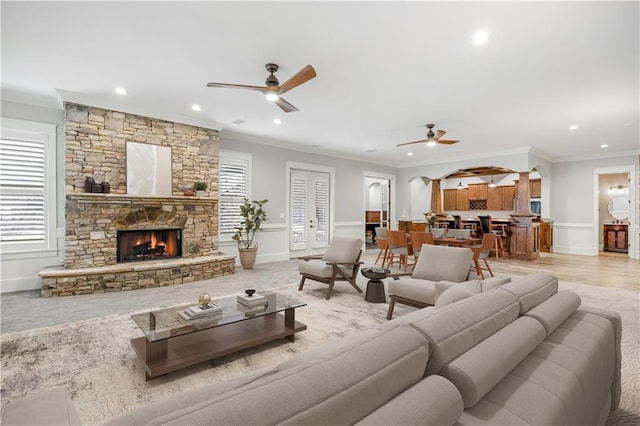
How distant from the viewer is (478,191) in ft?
39.2

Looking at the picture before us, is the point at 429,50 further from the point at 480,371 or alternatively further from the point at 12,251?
the point at 12,251

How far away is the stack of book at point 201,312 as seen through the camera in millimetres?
2664

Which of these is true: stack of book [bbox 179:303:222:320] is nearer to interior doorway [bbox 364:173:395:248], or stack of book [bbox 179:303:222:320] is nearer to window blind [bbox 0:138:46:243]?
window blind [bbox 0:138:46:243]

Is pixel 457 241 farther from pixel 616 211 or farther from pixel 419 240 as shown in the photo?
pixel 616 211

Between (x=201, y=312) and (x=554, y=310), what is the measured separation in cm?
249

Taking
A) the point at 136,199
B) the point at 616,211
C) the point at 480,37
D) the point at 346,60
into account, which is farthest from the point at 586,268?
the point at 136,199

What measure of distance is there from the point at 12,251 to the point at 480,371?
20.8 ft

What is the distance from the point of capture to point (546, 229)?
9.62 meters

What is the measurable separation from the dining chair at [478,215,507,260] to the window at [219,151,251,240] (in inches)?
233

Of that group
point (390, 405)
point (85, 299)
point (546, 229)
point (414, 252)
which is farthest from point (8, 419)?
point (546, 229)

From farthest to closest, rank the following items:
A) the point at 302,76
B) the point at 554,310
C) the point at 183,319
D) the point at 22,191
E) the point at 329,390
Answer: the point at 22,191 → the point at 302,76 → the point at 183,319 → the point at 554,310 → the point at 329,390

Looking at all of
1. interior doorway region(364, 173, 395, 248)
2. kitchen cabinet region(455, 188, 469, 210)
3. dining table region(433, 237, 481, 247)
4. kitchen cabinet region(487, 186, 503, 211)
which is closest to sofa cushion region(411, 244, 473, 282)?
dining table region(433, 237, 481, 247)

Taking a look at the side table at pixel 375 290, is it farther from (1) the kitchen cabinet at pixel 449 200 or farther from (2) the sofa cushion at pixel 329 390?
(1) the kitchen cabinet at pixel 449 200

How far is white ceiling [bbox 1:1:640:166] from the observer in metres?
2.73
